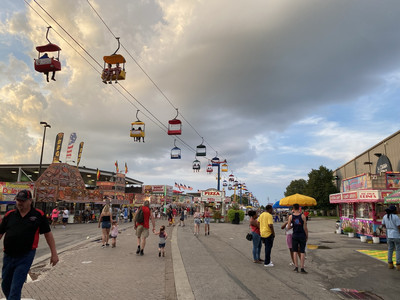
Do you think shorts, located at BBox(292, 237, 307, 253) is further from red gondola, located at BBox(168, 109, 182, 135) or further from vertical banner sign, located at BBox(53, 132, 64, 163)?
vertical banner sign, located at BBox(53, 132, 64, 163)

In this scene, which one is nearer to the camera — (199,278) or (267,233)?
(199,278)

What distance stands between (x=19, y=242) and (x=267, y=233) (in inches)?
247

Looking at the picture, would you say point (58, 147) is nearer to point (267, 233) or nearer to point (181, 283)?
point (267, 233)

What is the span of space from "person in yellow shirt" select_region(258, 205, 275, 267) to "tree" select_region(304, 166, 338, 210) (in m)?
53.2

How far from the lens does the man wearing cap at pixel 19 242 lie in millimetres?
3686

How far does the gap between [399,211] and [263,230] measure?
1106 cm

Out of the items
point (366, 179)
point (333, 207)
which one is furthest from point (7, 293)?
point (333, 207)

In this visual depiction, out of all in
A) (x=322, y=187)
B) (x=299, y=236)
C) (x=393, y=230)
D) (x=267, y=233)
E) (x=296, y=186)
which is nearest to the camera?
(x=299, y=236)

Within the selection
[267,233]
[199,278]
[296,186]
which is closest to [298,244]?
[267,233]

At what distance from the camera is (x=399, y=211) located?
15.0 meters

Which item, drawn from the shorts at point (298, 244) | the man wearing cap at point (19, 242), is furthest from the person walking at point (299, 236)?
the man wearing cap at point (19, 242)

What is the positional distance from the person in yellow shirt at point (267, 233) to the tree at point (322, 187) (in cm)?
5316

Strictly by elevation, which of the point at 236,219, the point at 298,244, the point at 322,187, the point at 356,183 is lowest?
the point at 236,219

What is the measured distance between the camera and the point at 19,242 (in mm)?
3719
